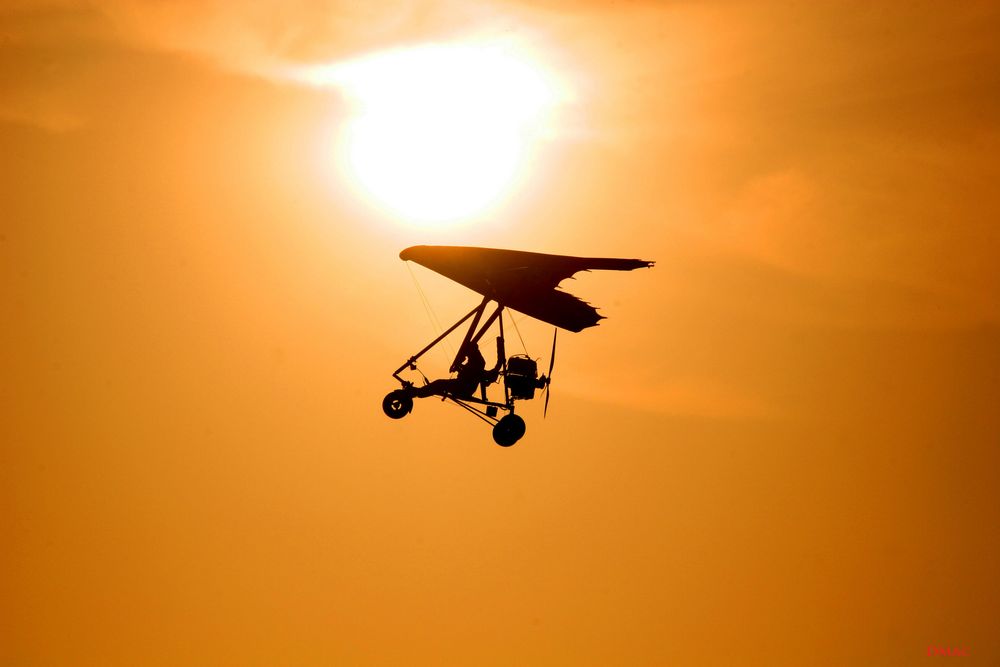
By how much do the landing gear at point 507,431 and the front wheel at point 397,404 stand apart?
8.36ft

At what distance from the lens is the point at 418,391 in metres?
31.9

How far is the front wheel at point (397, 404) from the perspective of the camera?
3188 cm

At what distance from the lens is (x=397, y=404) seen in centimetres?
3195

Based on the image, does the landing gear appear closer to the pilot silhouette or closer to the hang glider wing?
the pilot silhouette

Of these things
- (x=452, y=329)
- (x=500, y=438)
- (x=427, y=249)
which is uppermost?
(x=427, y=249)

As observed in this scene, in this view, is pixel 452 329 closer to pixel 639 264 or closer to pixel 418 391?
pixel 418 391

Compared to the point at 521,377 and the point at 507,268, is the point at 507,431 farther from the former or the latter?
the point at 507,268

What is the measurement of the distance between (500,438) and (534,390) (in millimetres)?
1696

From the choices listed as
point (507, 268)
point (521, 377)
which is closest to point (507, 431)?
point (521, 377)

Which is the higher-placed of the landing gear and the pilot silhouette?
the pilot silhouette

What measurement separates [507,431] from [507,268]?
456 cm

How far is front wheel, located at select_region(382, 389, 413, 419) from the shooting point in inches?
1255

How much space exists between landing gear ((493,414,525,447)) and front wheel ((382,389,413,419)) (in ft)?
8.36

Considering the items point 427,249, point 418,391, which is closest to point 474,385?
point 418,391
